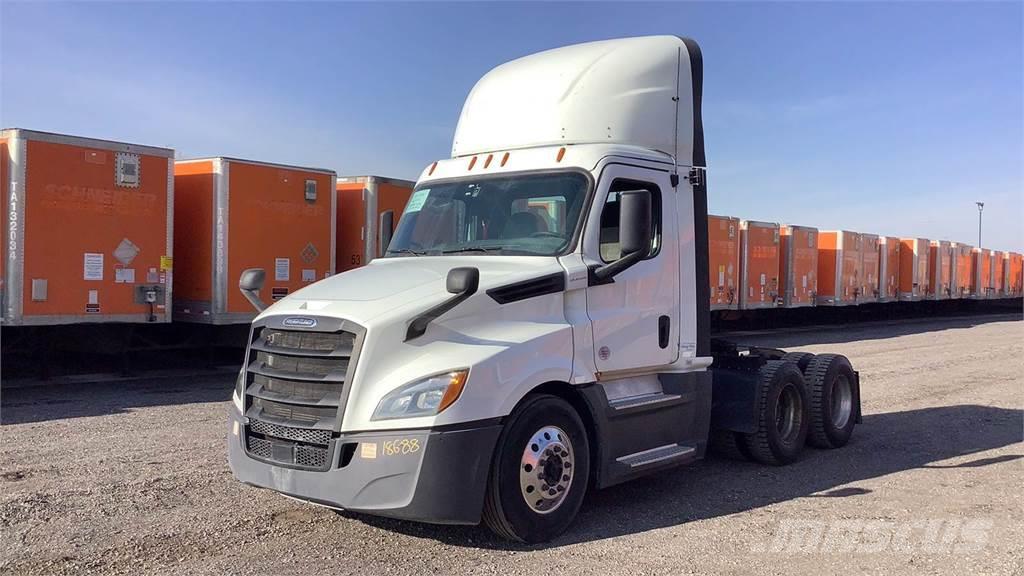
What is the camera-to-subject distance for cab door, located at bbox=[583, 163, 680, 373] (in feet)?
18.6

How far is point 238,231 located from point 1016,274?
43.2 m

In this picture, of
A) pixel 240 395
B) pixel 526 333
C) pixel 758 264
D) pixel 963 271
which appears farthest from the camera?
pixel 963 271

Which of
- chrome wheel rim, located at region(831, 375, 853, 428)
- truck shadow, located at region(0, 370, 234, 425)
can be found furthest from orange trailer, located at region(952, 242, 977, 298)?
truck shadow, located at region(0, 370, 234, 425)

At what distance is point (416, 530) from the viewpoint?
546 centimetres

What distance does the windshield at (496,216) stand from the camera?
5.70 m

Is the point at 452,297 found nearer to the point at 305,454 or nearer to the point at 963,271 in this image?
the point at 305,454

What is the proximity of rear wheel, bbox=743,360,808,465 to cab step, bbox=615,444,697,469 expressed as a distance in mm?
1157

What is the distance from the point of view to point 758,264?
23.3 meters

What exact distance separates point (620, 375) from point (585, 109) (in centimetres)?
203

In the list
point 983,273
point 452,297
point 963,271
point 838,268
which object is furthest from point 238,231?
point 983,273

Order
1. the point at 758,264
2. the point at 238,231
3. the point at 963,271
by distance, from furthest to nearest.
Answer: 1. the point at 963,271
2. the point at 758,264
3. the point at 238,231

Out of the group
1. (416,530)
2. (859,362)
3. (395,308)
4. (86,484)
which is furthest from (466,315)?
(859,362)

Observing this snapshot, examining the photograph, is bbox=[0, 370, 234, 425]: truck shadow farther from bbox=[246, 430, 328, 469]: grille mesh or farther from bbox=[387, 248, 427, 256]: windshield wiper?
bbox=[246, 430, 328, 469]: grille mesh

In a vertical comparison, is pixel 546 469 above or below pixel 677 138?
below
